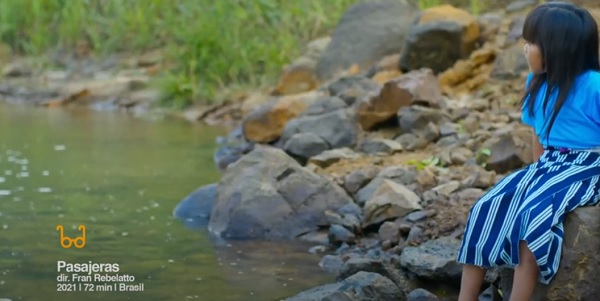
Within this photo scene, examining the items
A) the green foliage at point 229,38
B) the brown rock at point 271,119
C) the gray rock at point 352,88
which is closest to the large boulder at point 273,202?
the gray rock at point 352,88

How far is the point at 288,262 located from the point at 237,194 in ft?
3.21

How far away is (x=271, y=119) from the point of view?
1069 centimetres

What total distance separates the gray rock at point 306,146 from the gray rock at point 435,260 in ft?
9.87

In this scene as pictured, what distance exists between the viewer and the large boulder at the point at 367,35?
12.4 m

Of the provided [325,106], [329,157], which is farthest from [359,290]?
[325,106]

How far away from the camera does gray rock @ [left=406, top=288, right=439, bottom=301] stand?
552 centimetres

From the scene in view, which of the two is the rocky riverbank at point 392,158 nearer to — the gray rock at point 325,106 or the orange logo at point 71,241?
the gray rock at point 325,106

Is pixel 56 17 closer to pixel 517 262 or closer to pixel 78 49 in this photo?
pixel 78 49

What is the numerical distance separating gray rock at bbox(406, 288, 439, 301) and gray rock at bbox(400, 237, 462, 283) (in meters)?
0.12

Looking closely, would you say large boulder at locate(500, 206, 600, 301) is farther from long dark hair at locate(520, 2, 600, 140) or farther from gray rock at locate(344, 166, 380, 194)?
gray rock at locate(344, 166, 380, 194)

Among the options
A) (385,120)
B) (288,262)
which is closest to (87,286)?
(288,262)

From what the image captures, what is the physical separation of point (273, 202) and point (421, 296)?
1904 mm

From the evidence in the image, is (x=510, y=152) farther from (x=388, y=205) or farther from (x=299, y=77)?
(x=299, y=77)

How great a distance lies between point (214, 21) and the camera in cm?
1592
